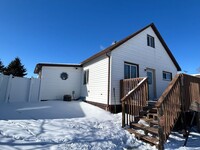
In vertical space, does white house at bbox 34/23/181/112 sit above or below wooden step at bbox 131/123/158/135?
above

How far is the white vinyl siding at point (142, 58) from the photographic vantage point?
781 centimetres

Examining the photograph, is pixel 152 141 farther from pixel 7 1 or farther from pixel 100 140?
pixel 7 1

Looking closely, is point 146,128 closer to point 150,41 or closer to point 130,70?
point 130,70

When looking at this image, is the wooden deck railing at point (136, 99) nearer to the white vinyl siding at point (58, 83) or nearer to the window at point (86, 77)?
the window at point (86, 77)

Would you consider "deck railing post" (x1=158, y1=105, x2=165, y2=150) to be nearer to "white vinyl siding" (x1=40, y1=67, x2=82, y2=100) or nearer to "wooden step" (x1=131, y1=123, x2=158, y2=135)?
"wooden step" (x1=131, y1=123, x2=158, y2=135)

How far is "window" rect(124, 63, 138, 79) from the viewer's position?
334 inches

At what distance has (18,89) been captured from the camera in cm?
867

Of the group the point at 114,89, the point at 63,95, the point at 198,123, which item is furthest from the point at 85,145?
the point at 63,95

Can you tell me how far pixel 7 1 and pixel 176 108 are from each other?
1011 centimetres

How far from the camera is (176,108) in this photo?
433 cm

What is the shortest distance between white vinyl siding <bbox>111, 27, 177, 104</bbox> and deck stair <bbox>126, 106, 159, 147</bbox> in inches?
101

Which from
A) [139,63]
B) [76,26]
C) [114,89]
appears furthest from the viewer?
[76,26]

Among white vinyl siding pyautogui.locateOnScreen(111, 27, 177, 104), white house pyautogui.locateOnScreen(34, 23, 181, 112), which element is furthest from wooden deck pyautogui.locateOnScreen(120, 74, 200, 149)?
white house pyautogui.locateOnScreen(34, 23, 181, 112)

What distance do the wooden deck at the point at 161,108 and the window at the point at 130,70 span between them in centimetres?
191
